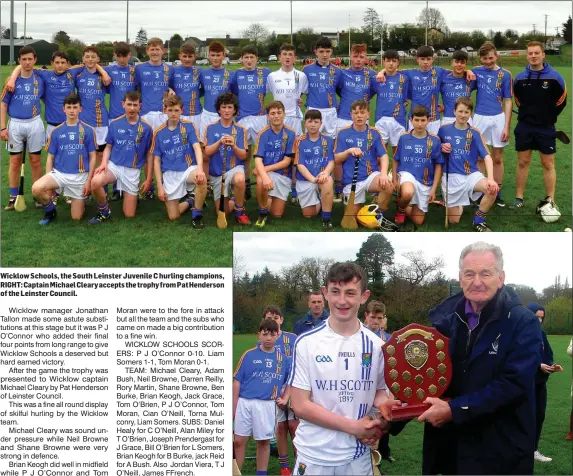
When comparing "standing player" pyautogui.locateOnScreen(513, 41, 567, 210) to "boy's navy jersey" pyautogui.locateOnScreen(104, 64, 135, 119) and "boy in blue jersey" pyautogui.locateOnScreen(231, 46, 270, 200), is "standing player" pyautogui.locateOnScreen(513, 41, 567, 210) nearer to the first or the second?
"boy in blue jersey" pyautogui.locateOnScreen(231, 46, 270, 200)

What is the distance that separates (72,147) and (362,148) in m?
3.41

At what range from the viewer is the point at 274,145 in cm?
965

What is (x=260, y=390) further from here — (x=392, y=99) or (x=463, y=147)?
(x=392, y=99)

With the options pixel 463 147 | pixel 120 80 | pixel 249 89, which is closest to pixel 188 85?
pixel 249 89

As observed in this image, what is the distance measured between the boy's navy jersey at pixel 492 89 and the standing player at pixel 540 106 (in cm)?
49

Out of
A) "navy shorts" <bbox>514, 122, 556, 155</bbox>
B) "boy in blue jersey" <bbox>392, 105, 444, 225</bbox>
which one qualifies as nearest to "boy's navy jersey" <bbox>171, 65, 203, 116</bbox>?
"boy in blue jersey" <bbox>392, 105, 444, 225</bbox>

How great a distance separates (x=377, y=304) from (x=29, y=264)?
3.63m

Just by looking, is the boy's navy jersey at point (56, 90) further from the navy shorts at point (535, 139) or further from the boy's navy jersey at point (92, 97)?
the navy shorts at point (535, 139)

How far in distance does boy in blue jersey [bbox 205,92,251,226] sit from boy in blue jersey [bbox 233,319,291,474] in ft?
8.99

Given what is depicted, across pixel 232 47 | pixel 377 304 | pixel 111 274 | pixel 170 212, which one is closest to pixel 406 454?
pixel 377 304

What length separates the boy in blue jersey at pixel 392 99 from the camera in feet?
35.3

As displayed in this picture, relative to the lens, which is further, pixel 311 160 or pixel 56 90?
pixel 56 90

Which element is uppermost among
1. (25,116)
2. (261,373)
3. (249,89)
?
(249,89)

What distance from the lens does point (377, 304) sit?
23.3ft
